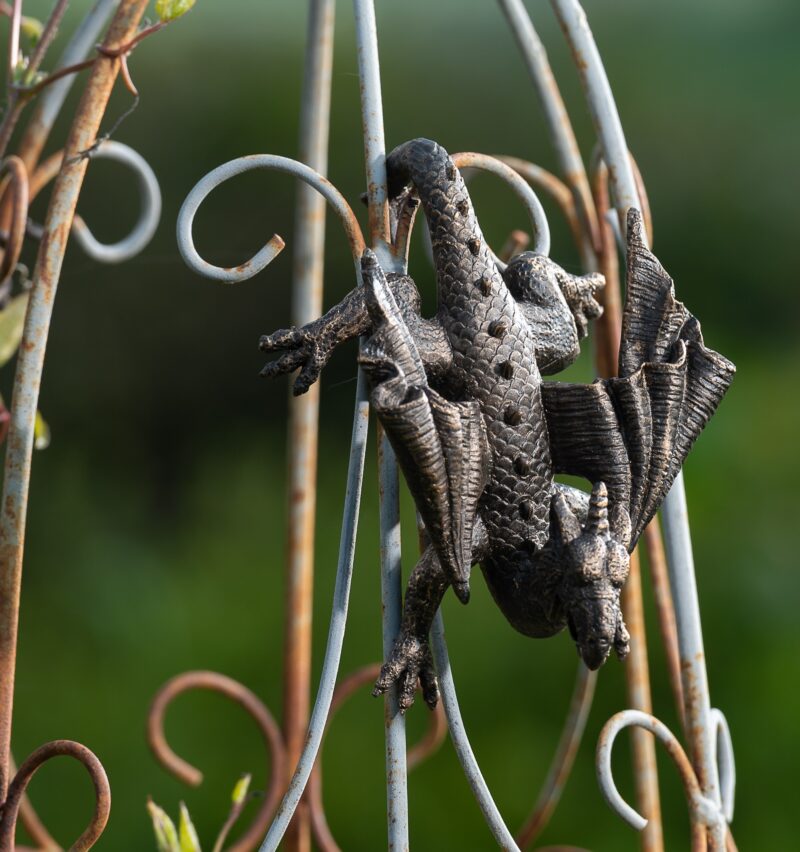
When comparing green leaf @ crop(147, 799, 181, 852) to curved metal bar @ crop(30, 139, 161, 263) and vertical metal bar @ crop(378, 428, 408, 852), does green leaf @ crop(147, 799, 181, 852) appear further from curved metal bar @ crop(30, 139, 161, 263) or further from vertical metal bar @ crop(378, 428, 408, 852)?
curved metal bar @ crop(30, 139, 161, 263)

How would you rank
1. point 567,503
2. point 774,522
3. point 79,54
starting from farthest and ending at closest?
point 774,522 < point 79,54 < point 567,503

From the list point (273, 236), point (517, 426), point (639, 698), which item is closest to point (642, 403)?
point (517, 426)

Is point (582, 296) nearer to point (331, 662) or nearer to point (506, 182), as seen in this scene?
point (506, 182)

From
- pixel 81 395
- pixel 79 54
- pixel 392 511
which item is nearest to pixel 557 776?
pixel 392 511

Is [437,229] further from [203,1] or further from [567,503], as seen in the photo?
[203,1]

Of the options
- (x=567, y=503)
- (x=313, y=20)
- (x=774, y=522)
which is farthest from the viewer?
(x=774, y=522)

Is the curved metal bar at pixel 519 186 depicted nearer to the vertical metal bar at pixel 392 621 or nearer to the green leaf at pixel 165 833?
the vertical metal bar at pixel 392 621

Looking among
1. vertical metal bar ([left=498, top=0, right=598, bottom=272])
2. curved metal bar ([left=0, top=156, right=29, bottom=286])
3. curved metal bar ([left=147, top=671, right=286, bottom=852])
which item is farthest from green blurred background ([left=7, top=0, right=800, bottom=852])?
curved metal bar ([left=0, top=156, right=29, bottom=286])
